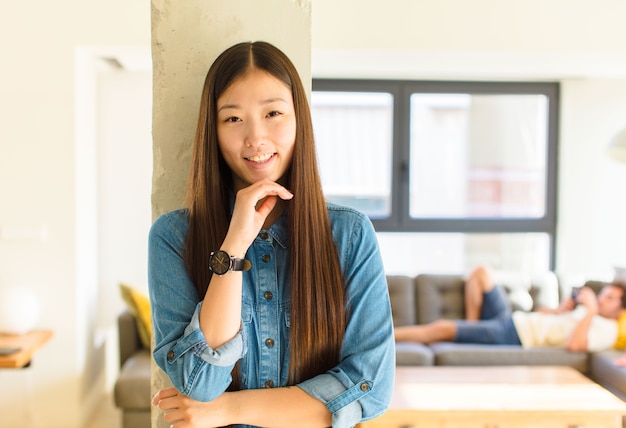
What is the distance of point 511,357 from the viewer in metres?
4.15

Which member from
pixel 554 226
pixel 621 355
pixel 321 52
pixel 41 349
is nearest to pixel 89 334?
pixel 41 349

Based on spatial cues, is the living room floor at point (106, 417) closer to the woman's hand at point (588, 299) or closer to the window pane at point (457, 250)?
the window pane at point (457, 250)

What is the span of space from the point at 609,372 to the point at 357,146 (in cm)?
246

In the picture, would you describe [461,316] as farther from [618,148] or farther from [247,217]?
[247,217]

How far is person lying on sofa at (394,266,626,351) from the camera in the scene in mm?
4262

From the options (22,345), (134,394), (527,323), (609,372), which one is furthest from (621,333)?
(22,345)

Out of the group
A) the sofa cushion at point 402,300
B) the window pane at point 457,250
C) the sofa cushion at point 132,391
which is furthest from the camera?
the window pane at point 457,250

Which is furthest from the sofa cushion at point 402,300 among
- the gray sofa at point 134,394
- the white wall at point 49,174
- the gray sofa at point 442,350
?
the white wall at point 49,174

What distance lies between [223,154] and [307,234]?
0.66ft

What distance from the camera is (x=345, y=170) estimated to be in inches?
216

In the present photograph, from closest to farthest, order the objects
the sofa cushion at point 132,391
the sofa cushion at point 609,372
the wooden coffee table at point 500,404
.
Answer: the wooden coffee table at point 500,404
the sofa cushion at point 132,391
the sofa cushion at point 609,372

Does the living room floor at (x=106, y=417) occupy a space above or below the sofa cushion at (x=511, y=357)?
below

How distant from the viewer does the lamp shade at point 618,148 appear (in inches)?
149

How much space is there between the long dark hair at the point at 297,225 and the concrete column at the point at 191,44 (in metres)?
0.23
